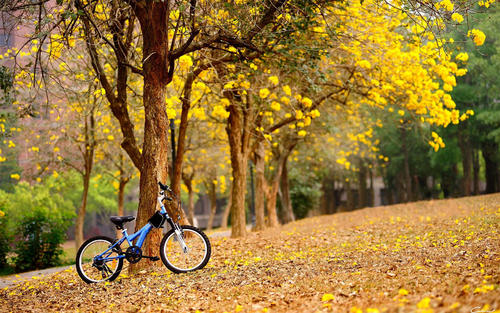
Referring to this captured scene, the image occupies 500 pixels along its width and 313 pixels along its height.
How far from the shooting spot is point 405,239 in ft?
36.9

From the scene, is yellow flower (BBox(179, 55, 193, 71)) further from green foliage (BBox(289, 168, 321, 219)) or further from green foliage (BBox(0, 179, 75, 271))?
green foliage (BBox(289, 168, 321, 219))

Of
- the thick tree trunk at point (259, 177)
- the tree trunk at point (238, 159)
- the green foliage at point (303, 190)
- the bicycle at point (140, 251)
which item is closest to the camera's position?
the bicycle at point (140, 251)

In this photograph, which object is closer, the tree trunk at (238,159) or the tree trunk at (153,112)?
the tree trunk at (153,112)

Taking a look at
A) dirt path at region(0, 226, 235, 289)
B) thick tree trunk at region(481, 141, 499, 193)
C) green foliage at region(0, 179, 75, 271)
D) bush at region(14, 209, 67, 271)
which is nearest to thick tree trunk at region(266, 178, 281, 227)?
green foliage at region(0, 179, 75, 271)

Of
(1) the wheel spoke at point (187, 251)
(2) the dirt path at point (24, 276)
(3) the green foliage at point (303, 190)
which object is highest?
(3) the green foliage at point (303, 190)

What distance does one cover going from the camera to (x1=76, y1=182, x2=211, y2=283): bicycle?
820 centimetres

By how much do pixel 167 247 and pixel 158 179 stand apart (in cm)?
115

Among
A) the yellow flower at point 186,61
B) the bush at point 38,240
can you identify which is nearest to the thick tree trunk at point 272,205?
the bush at point 38,240

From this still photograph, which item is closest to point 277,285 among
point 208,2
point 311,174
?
point 208,2

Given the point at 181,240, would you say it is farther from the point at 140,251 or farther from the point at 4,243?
the point at 4,243

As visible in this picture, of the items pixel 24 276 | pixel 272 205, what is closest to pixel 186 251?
pixel 24 276

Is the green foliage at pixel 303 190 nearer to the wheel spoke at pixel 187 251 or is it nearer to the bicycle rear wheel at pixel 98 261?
the wheel spoke at pixel 187 251

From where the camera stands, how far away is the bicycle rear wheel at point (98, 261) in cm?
827

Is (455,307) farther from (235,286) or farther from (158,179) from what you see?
(158,179)
